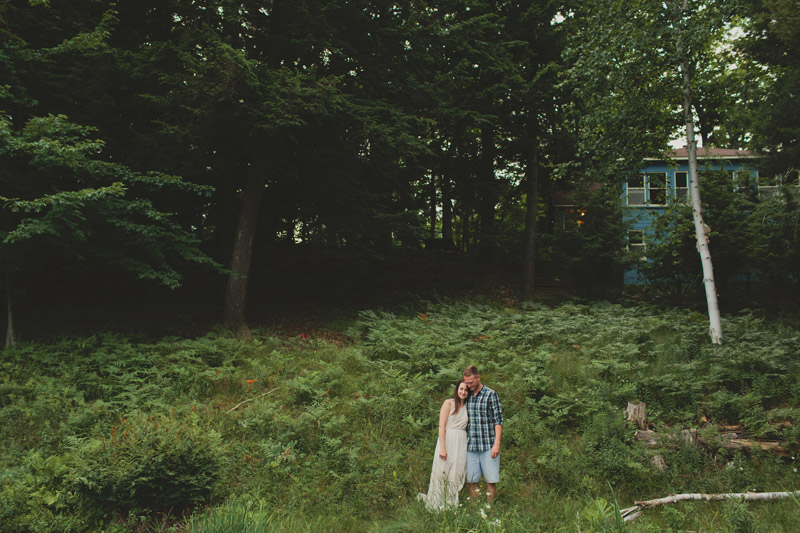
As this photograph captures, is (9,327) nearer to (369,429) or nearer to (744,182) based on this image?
(369,429)

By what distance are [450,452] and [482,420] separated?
1.71 feet

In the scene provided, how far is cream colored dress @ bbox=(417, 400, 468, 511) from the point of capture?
523 cm

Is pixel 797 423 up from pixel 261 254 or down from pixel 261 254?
down

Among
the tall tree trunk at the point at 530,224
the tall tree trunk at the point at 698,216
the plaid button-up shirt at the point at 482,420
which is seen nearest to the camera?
the plaid button-up shirt at the point at 482,420

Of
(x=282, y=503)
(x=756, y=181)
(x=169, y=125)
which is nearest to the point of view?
(x=282, y=503)

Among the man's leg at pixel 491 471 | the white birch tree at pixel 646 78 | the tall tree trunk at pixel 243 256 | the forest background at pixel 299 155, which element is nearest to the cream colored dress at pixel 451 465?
the man's leg at pixel 491 471

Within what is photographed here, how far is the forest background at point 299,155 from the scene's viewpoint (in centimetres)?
914

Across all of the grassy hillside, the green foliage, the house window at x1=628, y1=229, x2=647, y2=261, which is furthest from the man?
the house window at x1=628, y1=229, x2=647, y2=261

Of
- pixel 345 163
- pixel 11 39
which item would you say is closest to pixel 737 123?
pixel 345 163

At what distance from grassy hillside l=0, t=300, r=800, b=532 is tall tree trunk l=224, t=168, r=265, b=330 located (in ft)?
4.85

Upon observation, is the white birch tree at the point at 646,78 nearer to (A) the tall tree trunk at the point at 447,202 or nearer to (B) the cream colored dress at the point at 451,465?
(B) the cream colored dress at the point at 451,465

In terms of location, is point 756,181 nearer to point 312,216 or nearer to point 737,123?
point 737,123

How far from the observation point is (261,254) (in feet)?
71.5

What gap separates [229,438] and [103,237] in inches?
251
